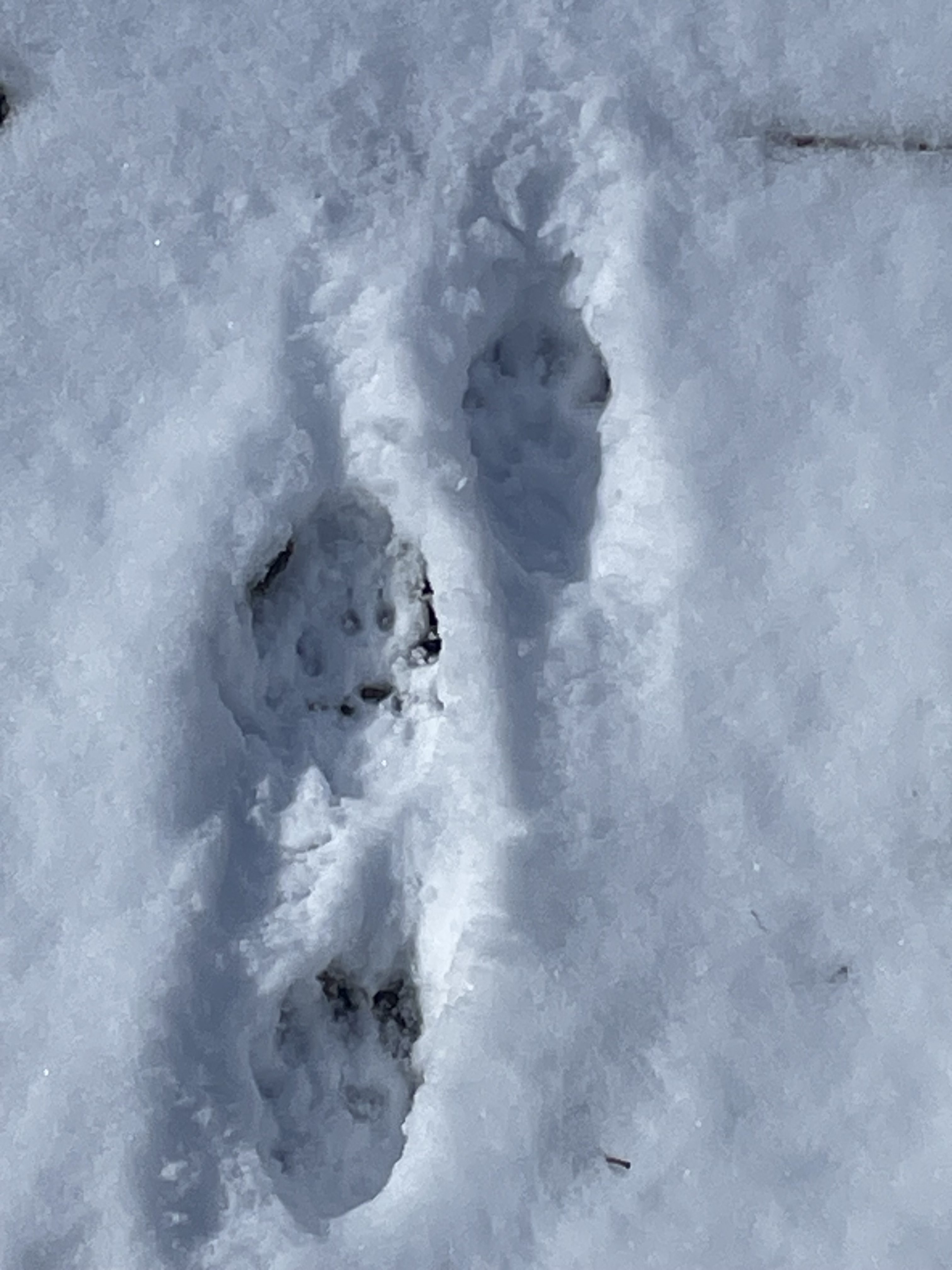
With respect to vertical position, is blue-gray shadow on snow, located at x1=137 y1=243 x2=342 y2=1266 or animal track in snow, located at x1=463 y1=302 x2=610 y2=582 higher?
animal track in snow, located at x1=463 y1=302 x2=610 y2=582

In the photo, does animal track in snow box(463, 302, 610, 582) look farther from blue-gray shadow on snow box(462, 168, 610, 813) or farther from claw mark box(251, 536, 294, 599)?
claw mark box(251, 536, 294, 599)

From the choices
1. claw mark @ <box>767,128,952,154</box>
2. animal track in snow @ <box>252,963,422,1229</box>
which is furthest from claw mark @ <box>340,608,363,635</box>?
claw mark @ <box>767,128,952,154</box>

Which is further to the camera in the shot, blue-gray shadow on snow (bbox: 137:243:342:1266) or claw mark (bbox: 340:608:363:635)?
claw mark (bbox: 340:608:363:635)

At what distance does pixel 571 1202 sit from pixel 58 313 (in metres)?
0.88

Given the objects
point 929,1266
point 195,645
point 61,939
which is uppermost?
point 195,645

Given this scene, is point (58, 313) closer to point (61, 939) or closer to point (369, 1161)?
point (61, 939)

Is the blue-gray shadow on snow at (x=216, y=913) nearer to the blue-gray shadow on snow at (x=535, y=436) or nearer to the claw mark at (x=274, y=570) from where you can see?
the claw mark at (x=274, y=570)

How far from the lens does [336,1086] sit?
1217mm

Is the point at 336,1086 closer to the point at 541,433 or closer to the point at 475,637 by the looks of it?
the point at 475,637

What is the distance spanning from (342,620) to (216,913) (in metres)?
0.28

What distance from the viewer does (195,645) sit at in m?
1.24

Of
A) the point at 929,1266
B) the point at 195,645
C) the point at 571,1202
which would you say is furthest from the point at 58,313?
the point at 929,1266

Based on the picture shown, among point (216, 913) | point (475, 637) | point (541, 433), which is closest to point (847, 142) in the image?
point (541, 433)

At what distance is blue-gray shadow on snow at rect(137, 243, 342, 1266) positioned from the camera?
1180 millimetres
